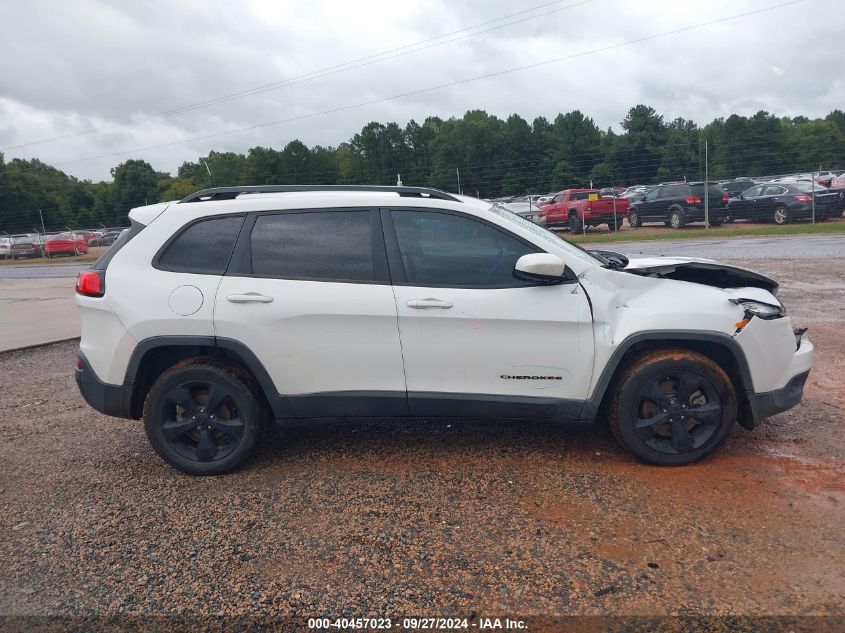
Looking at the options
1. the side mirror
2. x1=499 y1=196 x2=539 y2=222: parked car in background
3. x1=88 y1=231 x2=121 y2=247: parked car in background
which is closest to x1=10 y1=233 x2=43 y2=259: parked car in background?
x1=88 y1=231 x2=121 y2=247: parked car in background

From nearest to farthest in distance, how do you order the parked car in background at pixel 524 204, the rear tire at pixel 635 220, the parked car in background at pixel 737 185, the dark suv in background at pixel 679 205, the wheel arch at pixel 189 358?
the wheel arch at pixel 189 358
the dark suv in background at pixel 679 205
the rear tire at pixel 635 220
the parked car in background at pixel 737 185
the parked car in background at pixel 524 204

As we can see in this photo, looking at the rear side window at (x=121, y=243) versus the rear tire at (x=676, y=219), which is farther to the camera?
the rear tire at (x=676, y=219)

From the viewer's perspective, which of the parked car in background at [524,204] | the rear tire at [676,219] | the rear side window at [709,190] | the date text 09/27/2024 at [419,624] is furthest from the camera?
the parked car in background at [524,204]

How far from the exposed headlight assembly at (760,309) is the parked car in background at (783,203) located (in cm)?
2154

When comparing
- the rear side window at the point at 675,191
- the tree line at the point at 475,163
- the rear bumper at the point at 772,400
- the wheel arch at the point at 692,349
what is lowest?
the rear bumper at the point at 772,400

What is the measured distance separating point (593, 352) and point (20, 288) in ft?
61.5

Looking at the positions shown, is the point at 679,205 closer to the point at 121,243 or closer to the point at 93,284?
the point at 121,243

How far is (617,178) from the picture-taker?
Result: 123ft

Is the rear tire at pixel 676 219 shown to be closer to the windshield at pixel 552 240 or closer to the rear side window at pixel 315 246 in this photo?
the windshield at pixel 552 240

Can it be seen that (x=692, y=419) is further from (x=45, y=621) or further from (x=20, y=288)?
(x=20, y=288)

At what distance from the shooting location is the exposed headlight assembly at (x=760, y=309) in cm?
365

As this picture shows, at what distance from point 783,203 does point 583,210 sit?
700 cm

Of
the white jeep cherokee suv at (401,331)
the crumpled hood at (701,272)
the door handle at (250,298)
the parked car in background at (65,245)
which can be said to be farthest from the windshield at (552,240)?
the parked car in background at (65,245)

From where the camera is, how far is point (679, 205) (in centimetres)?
2462
